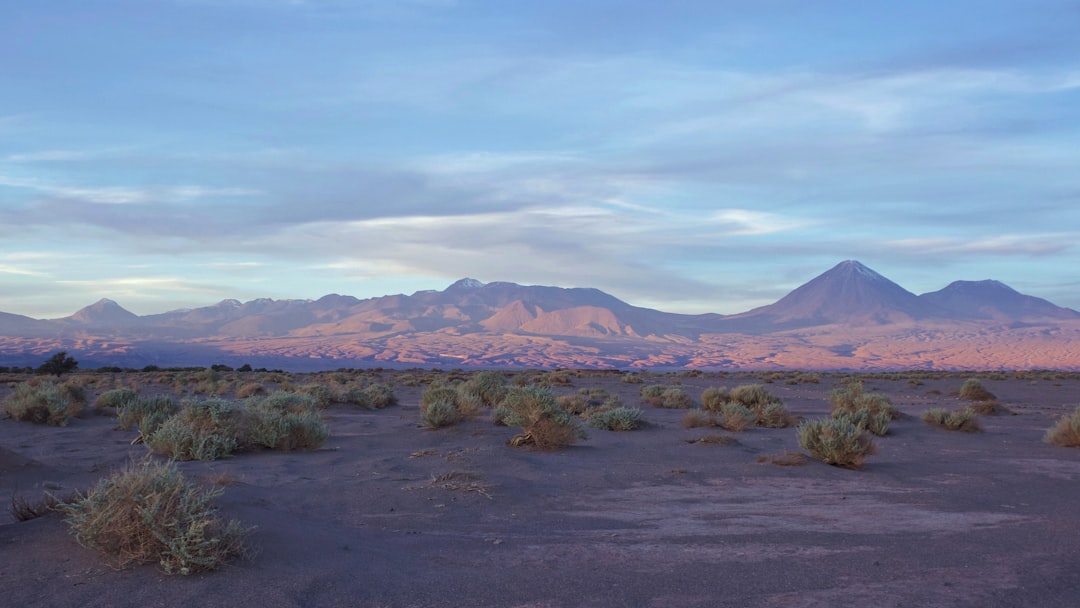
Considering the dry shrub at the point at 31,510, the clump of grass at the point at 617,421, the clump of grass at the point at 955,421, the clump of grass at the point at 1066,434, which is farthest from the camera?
the clump of grass at the point at 955,421

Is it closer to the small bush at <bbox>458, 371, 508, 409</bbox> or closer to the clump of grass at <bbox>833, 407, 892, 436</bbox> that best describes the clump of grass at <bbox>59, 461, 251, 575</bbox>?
the clump of grass at <bbox>833, 407, 892, 436</bbox>

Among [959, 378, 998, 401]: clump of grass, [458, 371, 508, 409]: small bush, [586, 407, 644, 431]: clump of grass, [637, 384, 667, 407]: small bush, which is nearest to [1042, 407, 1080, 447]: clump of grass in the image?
[586, 407, 644, 431]: clump of grass

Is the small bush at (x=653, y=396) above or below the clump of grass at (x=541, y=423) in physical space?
below

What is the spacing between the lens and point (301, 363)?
141 m

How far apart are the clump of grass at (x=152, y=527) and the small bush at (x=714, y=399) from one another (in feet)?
66.7

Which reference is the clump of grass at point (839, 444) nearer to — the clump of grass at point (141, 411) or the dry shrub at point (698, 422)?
the dry shrub at point (698, 422)

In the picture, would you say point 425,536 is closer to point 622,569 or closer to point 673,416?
point 622,569

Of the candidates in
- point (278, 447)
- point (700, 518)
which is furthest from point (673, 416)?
point (700, 518)

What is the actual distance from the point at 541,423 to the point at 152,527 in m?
9.41

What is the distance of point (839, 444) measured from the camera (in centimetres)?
1408

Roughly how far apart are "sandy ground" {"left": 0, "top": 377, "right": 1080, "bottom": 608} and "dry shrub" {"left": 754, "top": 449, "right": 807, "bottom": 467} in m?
0.20

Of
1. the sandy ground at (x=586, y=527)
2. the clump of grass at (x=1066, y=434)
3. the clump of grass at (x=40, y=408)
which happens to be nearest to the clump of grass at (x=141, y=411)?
the sandy ground at (x=586, y=527)

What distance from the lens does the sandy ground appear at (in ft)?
22.0

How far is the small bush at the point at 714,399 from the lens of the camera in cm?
2586
